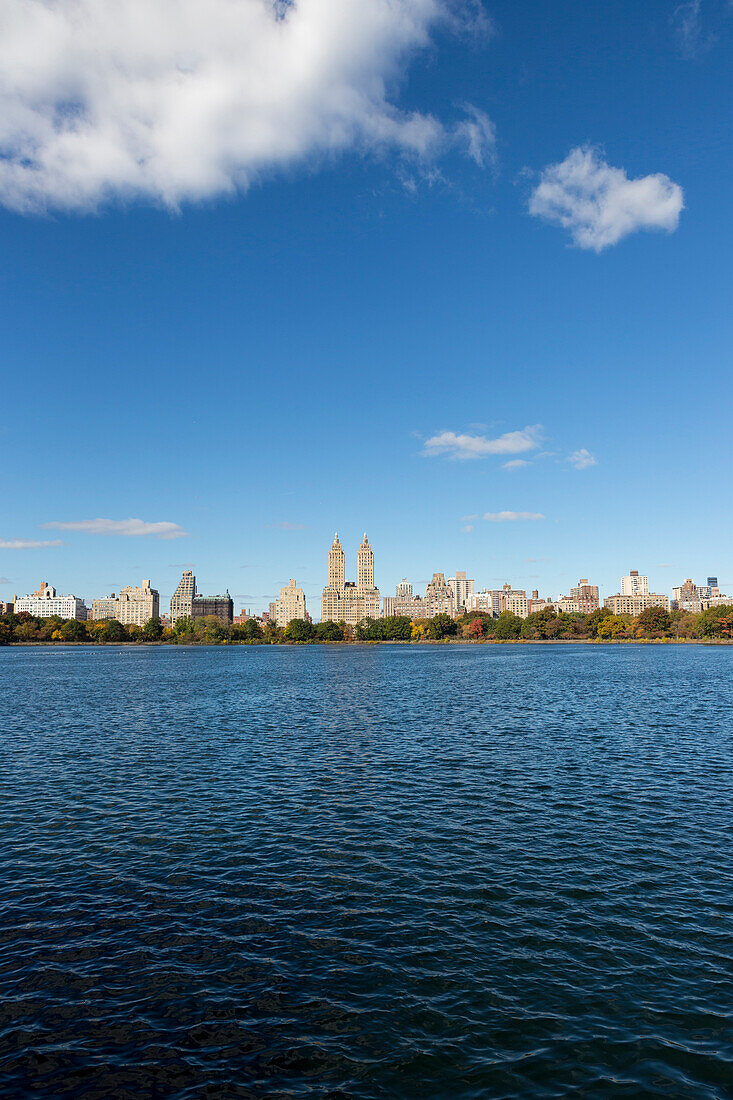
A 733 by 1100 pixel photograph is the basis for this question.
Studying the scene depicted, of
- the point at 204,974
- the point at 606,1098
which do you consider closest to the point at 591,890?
the point at 606,1098

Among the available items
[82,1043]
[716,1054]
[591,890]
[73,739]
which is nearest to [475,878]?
[591,890]

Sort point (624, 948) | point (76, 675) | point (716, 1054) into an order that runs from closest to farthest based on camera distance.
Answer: point (716, 1054) → point (624, 948) → point (76, 675)

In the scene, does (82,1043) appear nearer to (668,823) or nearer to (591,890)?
(591,890)

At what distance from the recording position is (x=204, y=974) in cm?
1822

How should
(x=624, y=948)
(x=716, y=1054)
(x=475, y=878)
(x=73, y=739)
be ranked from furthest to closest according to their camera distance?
(x=73, y=739), (x=475, y=878), (x=624, y=948), (x=716, y=1054)

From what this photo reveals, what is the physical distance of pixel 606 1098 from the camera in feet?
44.9

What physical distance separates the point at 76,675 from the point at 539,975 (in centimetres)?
13104

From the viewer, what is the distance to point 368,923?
21281 millimetres

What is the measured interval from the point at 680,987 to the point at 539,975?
3749 millimetres

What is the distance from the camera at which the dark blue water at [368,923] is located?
48.4 ft

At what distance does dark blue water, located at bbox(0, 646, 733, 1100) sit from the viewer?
48.4 feet

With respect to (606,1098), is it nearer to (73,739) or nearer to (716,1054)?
(716,1054)

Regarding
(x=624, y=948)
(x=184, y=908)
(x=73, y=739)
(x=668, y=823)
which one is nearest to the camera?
(x=624, y=948)

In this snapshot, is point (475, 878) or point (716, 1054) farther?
point (475, 878)
